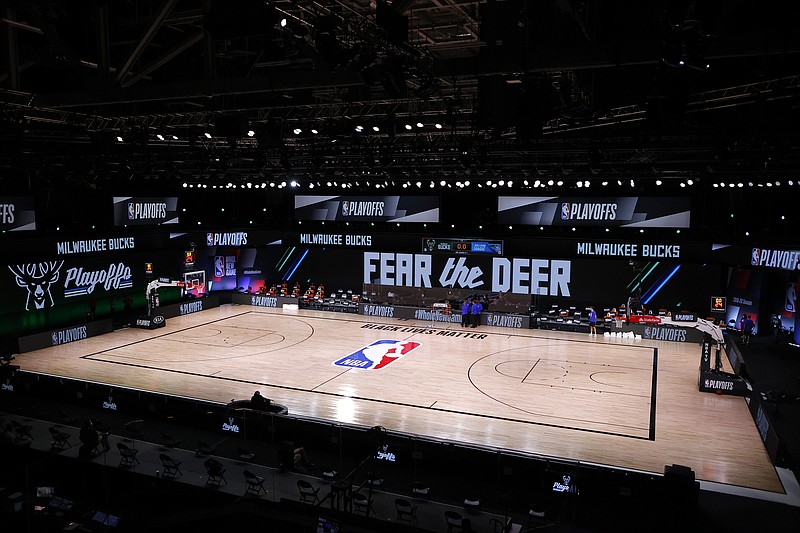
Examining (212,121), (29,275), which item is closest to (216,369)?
(212,121)

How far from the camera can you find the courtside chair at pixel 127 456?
1230 centimetres

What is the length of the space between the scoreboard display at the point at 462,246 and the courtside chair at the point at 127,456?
19.7 meters

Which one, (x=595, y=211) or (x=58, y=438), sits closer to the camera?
(x=58, y=438)

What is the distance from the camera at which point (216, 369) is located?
2023 centimetres

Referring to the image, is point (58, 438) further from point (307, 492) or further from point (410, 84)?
point (410, 84)

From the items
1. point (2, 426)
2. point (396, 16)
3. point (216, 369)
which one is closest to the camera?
point (396, 16)

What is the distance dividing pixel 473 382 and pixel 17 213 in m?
19.9

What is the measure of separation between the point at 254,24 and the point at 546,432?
11.7 meters

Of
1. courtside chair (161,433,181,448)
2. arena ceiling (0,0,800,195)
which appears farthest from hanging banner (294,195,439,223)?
courtside chair (161,433,181,448)

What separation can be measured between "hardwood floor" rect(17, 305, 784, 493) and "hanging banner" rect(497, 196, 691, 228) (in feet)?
18.0

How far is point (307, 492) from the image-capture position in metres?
11.5

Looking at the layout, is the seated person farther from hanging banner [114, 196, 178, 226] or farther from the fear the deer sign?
hanging banner [114, 196, 178, 226]

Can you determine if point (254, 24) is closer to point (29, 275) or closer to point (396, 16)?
point (396, 16)

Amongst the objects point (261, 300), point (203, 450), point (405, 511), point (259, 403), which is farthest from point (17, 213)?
point (405, 511)
